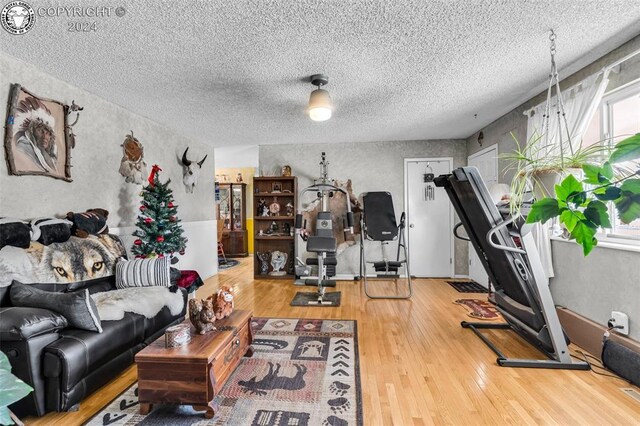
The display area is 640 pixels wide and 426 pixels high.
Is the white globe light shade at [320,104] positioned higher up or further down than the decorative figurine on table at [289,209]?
higher up

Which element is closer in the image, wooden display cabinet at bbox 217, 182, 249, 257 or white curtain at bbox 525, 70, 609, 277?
white curtain at bbox 525, 70, 609, 277

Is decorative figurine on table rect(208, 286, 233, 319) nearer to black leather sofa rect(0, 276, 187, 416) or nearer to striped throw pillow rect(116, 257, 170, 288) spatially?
black leather sofa rect(0, 276, 187, 416)

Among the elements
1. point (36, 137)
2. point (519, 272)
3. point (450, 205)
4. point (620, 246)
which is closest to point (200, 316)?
point (36, 137)

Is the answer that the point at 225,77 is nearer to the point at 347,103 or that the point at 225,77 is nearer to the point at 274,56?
the point at 274,56

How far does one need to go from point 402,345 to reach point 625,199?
2501mm

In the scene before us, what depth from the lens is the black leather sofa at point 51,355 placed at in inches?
66.5

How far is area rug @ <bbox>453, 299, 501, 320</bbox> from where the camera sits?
3.51 metres

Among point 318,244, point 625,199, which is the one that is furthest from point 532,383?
point 318,244

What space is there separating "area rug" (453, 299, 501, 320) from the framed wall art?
4.47m

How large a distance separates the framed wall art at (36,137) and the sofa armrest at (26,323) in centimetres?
136

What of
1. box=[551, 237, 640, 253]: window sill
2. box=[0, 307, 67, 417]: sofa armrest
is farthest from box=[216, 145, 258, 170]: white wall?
box=[551, 237, 640, 253]: window sill

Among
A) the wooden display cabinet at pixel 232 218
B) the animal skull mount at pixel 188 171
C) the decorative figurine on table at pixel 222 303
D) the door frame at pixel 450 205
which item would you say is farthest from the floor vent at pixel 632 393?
the wooden display cabinet at pixel 232 218

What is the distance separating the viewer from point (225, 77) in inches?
112

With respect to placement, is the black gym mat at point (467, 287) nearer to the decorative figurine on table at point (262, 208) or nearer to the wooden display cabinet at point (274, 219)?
the wooden display cabinet at point (274, 219)
